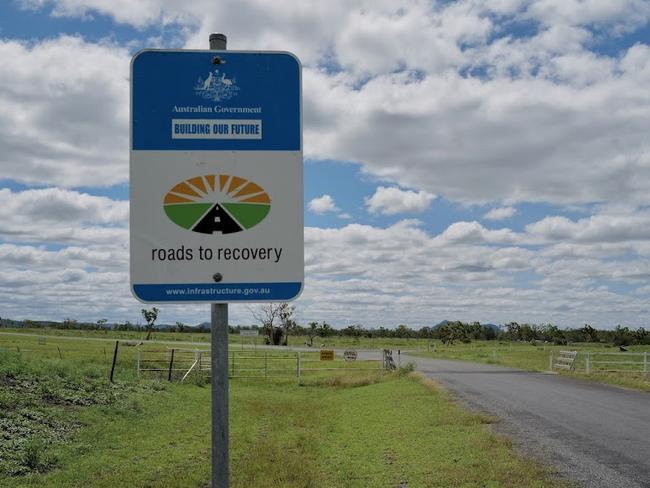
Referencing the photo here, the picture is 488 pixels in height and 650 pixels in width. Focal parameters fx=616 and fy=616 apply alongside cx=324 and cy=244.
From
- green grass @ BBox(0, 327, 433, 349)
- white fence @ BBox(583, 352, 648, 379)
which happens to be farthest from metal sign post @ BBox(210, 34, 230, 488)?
green grass @ BBox(0, 327, 433, 349)

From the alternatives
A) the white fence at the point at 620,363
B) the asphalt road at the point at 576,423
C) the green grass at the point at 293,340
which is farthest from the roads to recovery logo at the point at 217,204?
the green grass at the point at 293,340

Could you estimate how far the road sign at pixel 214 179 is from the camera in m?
2.78

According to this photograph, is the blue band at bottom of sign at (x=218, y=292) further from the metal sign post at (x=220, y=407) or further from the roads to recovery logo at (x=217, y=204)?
the roads to recovery logo at (x=217, y=204)

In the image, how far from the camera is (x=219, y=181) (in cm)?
282

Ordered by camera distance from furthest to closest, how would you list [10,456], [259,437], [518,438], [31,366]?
[31,366] < [259,437] < [518,438] < [10,456]

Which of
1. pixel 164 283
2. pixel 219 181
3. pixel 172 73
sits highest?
pixel 172 73

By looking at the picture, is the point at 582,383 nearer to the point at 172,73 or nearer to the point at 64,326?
the point at 172,73

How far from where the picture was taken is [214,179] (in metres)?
2.82

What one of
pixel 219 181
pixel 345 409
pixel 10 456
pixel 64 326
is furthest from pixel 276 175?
pixel 64 326

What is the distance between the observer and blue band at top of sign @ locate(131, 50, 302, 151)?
2.82 meters

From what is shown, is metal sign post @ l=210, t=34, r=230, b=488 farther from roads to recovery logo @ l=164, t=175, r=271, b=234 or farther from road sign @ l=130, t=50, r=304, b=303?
roads to recovery logo @ l=164, t=175, r=271, b=234

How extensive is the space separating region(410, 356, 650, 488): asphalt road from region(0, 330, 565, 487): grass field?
2.34 ft

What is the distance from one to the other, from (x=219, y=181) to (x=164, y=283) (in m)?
0.52

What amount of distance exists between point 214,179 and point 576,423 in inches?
529
